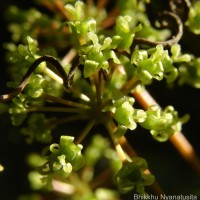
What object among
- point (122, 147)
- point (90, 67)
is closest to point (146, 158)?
point (122, 147)

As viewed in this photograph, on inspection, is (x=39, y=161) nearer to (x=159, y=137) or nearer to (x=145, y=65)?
(x=159, y=137)

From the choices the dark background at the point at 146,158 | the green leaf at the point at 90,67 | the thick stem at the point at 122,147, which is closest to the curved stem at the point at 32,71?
the green leaf at the point at 90,67

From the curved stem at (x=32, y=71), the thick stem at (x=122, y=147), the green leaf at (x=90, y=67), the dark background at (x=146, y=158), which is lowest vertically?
the dark background at (x=146, y=158)

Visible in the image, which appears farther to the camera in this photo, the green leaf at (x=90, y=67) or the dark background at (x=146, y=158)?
the dark background at (x=146, y=158)

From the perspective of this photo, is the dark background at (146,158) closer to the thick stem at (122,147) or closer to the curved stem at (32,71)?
the thick stem at (122,147)

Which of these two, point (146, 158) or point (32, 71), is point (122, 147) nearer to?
point (32, 71)

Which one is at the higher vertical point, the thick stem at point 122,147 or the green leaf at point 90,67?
the green leaf at point 90,67

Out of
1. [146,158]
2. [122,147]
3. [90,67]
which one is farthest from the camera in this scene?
[146,158]

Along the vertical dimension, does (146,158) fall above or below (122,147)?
below

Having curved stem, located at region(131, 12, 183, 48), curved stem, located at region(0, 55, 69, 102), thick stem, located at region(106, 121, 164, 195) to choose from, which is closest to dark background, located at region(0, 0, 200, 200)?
curved stem, located at region(131, 12, 183, 48)

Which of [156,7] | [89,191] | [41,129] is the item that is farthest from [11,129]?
[156,7]

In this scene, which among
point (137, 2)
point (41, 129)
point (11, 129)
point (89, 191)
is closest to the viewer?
point (41, 129)
